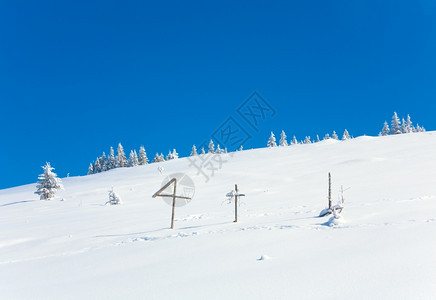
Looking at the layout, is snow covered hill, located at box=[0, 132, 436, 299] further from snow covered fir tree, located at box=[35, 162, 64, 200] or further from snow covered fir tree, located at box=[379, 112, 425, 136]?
snow covered fir tree, located at box=[379, 112, 425, 136]

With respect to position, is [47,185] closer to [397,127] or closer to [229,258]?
[229,258]

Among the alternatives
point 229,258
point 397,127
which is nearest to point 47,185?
point 229,258

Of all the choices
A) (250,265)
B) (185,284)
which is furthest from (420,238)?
(185,284)

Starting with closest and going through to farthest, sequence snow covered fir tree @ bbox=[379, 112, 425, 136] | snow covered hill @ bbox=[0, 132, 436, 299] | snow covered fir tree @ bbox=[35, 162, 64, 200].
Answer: snow covered hill @ bbox=[0, 132, 436, 299], snow covered fir tree @ bbox=[35, 162, 64, 200], snow covered fir tree @ bbox=[379, 112, 425, 136]

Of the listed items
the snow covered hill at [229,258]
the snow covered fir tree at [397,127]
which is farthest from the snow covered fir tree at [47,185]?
the snow covered fir tree at [397,127]

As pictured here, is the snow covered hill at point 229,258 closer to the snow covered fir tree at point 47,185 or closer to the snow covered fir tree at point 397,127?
the snow covered fir tree at point 47,185

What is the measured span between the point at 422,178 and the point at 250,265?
66.3 feet

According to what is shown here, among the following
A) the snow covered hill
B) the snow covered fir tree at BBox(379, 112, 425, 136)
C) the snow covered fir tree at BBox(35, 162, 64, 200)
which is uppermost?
the snow covered fir tree at BBox(379, 112, 425, 136)

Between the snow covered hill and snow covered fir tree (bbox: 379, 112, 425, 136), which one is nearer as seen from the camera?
the snow covered hill

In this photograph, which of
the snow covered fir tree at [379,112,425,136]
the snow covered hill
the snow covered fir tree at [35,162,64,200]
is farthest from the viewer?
the snow covered fir tree at [379,112,425,136]

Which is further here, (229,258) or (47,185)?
(47,185)

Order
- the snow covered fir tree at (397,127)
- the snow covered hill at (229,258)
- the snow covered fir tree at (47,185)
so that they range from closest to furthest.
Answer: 1. the snow covered hill at (229,258)
2. the snow covered fir tree at (47,185)
3. the snow covered fir tree at (397,127)

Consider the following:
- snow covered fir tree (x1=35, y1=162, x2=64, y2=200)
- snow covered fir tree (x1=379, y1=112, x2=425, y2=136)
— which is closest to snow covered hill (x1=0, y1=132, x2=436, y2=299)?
snow covered fir tree (x1=35, y1=162, x2=64, y2=200)

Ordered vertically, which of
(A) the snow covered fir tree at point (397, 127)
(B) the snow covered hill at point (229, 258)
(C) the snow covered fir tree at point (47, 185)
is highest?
(A) the snow covered fir tree at point (397, 127)
